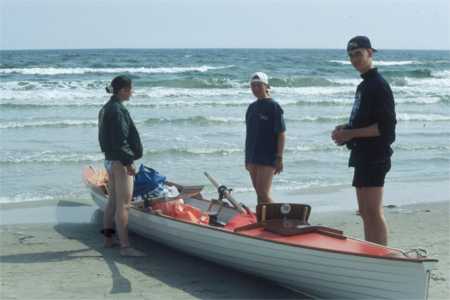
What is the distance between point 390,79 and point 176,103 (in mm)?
17806

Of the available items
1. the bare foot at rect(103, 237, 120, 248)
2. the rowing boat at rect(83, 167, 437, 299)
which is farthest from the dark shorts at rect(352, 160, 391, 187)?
the bare foot at rect(103, 237, 120, 248)

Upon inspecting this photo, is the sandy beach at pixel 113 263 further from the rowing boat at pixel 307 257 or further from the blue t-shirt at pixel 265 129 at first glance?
the blue t-shirt at pixel 265 129

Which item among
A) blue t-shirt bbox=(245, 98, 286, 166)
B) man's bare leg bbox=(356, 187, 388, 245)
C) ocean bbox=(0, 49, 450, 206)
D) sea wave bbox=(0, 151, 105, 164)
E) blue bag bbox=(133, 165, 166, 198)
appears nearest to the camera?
man's bare leg bbox=(356, 187, 388, 245)

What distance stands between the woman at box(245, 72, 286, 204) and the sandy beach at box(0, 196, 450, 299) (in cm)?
103

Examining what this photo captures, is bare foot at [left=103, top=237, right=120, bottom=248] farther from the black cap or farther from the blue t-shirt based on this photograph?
the black cap

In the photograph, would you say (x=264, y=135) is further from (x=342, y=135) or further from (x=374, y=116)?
(x=374, y=116)

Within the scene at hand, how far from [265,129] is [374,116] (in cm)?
166

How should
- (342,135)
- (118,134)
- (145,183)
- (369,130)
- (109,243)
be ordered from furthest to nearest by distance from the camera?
(145,183)
(109,243)
(118,134)
(342,135)
(369,130)

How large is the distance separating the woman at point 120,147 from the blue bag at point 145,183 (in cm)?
75

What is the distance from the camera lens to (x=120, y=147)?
6434 millimetres

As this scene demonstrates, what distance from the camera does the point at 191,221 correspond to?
22.1 feet


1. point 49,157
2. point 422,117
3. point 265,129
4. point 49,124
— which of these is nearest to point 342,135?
point 265,129

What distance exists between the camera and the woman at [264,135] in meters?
6.68

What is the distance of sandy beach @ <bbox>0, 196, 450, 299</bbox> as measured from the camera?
5.78 metres
